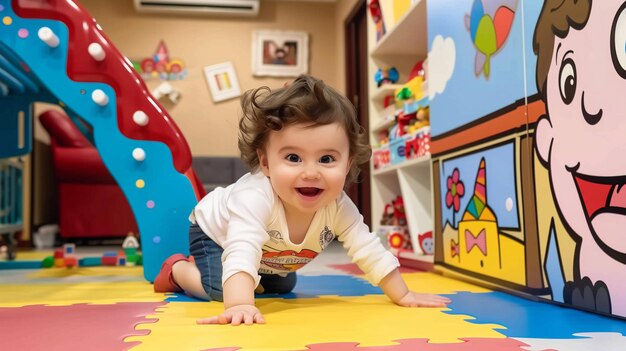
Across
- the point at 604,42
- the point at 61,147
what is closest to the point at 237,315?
the point at 604,42

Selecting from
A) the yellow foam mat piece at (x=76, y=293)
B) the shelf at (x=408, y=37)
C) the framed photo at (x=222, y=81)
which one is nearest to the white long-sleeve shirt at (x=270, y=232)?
the yellow foam mat piece at (x=76, y=293)

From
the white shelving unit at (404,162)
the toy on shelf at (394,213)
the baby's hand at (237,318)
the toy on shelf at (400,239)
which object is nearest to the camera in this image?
the baby's hand at (237,318)

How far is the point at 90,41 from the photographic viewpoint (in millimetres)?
1513

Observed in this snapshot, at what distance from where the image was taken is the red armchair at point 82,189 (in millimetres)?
3299

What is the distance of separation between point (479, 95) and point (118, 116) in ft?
3.06

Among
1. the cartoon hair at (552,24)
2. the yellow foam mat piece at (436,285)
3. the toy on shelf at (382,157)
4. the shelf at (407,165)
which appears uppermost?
the cartoon hair at (552,24)

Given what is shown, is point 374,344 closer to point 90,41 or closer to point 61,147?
point 90,41

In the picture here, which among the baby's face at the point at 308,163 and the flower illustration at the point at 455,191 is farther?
the flower illustration at the point at 455,191

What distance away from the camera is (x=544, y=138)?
3.52ft

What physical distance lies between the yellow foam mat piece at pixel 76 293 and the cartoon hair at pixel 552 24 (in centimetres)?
88

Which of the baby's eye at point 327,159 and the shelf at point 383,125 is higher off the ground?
the shelf at point 383,125

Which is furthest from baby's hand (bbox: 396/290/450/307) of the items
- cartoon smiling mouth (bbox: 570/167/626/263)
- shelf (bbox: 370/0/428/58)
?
shelf (bbox: 370/0/428/58)

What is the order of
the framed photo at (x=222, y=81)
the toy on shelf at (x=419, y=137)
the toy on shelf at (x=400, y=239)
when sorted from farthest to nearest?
1. the framed photo at (x=222, y=81)
2. the toy on shelf at (x=400, y=239)
3. the toy on shelf at (x=419, y=137)

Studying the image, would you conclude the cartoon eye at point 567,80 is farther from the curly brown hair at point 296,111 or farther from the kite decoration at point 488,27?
the curly brown hair at point 296,111
